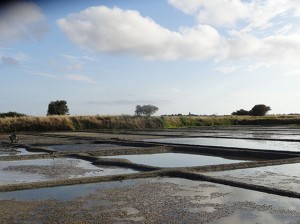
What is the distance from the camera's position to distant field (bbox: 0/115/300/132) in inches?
1280

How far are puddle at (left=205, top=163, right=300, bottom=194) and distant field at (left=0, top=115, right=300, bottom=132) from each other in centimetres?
2588

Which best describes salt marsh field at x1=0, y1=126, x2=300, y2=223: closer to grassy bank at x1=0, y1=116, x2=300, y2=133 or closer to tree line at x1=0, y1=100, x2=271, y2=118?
grassy bank at x1=0, y1=116, x2=300, y2=133

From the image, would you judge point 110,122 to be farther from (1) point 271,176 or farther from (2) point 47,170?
(1) point 271,176

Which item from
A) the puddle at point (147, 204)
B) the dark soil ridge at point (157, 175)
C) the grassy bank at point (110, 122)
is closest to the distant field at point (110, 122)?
the grassy bank at point (110, 122)

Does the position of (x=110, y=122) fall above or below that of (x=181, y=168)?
above

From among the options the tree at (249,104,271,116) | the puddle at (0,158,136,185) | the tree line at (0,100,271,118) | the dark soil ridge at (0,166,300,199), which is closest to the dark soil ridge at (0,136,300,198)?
the dark soil ridge at (0,166,300,199)

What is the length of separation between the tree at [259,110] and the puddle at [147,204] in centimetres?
5486

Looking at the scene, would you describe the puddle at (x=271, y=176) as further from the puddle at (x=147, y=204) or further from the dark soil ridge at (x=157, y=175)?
the puddle at (x=147, y=204)

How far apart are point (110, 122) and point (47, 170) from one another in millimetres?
26535

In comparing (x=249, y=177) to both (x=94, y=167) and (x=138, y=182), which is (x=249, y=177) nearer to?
(x=138, y=182)

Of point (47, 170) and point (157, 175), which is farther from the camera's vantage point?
point (47, 170)

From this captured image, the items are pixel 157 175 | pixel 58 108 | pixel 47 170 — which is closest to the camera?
pixel 157 175

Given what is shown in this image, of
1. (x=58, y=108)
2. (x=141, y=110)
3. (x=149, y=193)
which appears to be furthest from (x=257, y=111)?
(x=149, y=193)

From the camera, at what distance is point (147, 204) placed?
581 centimetres
